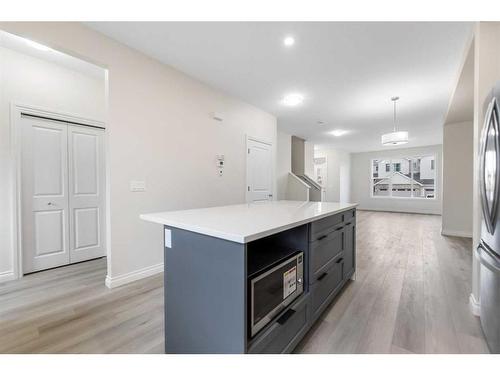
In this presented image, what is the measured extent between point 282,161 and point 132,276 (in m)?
4.72

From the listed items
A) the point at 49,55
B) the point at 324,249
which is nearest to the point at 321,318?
the point at 324,249

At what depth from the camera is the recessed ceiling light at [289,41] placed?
2.40 metres

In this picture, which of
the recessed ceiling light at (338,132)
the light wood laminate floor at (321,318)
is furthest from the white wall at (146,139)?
the recessed ceiling light at (338,132)

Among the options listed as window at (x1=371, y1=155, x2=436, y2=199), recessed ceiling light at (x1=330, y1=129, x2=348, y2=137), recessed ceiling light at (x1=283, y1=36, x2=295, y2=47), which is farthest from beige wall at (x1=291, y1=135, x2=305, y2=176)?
recessed ceiling light at (x1=283, y1=36, x2=295, y2=47)

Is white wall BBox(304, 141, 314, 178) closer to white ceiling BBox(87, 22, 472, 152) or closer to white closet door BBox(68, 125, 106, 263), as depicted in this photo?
white ceiling BBox(87, 22, 472, 152)

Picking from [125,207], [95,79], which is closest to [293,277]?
[125,207]

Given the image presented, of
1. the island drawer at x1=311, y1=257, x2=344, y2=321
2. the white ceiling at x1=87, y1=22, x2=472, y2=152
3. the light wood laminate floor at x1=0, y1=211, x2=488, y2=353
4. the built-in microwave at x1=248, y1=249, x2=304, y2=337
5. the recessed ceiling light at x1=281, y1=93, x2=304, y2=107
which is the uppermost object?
the white ceiling at x1=87, y1=22, x2=472, y2=152

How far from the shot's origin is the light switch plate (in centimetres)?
262

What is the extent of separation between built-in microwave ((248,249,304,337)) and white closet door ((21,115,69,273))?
3.10 meters

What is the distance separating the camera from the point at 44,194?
2.89 metres

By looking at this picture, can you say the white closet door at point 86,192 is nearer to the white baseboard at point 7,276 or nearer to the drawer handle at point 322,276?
the white baseboard at point 7,276

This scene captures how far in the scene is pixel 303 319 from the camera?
158 centimetres

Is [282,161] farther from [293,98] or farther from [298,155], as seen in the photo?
[293,98]

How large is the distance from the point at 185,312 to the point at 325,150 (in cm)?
947
